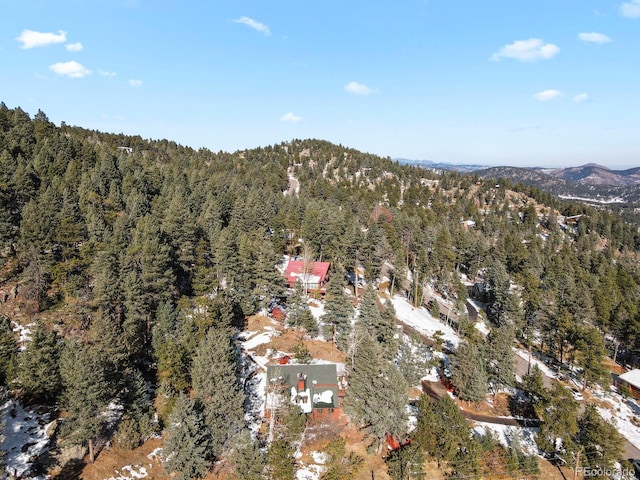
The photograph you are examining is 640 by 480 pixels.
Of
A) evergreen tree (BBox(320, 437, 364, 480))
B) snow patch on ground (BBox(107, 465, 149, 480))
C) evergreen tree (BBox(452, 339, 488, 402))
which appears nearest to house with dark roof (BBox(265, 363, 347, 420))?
evergreen tree (BBox(320, 437, 364, 480))

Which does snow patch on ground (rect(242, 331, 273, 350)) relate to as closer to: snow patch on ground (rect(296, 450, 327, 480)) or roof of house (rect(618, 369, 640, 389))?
snow patch on ground (rect(296, 450, 327, 480))

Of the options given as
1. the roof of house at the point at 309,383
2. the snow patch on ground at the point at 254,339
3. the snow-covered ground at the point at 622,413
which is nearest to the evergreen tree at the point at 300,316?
the snow patch on ground at the point at 254,339

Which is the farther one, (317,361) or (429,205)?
(429,205)

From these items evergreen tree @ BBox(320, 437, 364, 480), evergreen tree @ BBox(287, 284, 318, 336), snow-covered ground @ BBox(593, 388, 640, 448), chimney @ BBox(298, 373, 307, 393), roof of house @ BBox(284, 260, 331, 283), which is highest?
roof of house @ BBox(284, 260, 331, 283)

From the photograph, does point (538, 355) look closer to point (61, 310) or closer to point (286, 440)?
point (286, 440)

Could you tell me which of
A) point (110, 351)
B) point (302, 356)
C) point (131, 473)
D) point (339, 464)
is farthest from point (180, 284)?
point (339, 464)

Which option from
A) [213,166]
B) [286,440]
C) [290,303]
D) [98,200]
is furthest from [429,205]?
[286,440]
